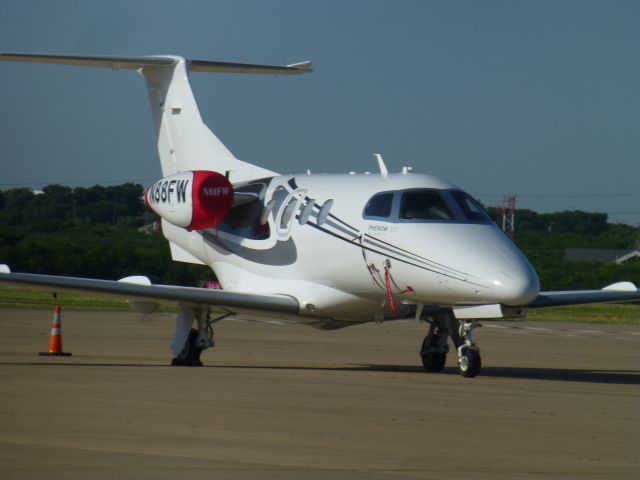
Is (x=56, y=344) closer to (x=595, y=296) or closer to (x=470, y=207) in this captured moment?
(x=470, y=207)

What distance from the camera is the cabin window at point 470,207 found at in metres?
18.0

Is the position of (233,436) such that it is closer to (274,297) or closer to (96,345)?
(274,297)

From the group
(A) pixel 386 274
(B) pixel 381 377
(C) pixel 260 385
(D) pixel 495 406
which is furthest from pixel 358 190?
(D) pixel 495 406

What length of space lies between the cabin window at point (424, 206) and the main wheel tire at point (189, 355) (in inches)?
157

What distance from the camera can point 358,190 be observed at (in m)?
19.2

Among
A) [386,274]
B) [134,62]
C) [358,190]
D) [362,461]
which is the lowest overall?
[362,461]

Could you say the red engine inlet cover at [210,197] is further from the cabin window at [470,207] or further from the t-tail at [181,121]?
the cabin window at [470,207]

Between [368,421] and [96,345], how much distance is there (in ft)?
44.1

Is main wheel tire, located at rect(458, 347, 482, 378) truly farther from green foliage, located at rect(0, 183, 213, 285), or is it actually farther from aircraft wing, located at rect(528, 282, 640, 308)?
green foliage, located at rect(0, 183, 213, 285)

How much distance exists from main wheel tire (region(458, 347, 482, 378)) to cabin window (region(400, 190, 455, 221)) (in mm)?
1895

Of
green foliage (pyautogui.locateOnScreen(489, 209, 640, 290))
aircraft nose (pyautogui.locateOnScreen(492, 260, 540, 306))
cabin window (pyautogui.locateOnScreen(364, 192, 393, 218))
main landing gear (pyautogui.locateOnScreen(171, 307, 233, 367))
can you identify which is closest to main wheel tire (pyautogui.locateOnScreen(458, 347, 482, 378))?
aircraft nose (pyautogui.locateOnScreen(492, 260, 540, 306))

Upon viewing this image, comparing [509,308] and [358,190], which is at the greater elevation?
[358,190]

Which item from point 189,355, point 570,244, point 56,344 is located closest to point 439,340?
point 189,355

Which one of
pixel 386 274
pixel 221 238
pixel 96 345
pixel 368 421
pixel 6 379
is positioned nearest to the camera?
pixel 368 421
